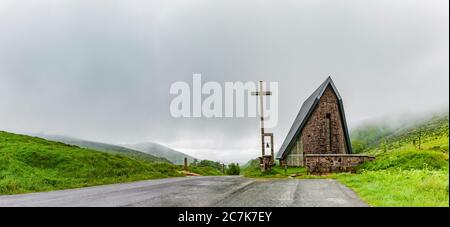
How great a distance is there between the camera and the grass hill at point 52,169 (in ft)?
54.8

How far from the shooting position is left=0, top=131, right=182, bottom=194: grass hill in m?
16.7

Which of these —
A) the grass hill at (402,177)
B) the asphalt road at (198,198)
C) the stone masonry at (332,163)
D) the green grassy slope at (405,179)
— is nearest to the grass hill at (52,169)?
the asphalt road at (198,198)

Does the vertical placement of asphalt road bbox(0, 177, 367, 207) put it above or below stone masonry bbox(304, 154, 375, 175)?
below

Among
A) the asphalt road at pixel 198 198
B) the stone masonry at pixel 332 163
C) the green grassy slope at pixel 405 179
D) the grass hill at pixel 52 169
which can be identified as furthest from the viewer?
the stone masonry at pixel 332 163

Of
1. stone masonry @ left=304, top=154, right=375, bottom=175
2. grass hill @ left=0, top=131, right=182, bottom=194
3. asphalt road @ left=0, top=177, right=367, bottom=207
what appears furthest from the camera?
stone masonry @ left=304, top=154, right=375, bottom=175

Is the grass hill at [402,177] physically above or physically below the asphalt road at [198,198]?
above

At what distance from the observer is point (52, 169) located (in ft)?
69.2

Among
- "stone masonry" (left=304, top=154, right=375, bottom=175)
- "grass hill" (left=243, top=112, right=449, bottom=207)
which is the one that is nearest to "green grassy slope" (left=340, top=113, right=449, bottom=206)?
"grass hill" (left=243, top=112, right=449, bottom=207)

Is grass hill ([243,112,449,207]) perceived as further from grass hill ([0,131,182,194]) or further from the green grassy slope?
grass hill ([0,131,182,194])

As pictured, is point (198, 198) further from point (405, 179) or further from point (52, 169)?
point (52, 169)

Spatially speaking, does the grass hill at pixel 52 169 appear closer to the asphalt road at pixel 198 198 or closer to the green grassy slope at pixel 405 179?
the asphalt road at pixel 198 198
